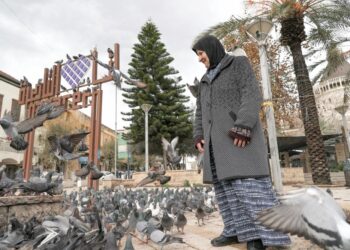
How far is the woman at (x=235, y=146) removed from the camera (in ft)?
8.05

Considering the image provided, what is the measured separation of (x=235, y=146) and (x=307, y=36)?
1176 cm

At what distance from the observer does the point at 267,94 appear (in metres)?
6.27

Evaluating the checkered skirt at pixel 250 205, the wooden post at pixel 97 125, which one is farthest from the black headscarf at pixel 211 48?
the wooden post at pixel 97 125

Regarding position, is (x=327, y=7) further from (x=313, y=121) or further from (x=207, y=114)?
(x=207, y=114)

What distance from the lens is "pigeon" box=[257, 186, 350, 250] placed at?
1.36m

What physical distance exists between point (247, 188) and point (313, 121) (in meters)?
10.3

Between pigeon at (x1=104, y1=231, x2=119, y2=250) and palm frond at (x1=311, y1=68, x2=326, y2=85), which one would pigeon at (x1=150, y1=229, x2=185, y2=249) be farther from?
palm frond at (x1=311, y1=68, x2=326, y2=85)

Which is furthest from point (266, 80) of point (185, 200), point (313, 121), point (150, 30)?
point (150, 30)

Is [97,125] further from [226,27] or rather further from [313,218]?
[313,218]

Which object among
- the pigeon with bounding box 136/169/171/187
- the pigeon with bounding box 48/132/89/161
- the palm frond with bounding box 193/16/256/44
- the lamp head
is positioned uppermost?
the palm frond with bounding box 193/16/256/44

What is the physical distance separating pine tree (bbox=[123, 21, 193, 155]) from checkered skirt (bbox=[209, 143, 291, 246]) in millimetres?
23897

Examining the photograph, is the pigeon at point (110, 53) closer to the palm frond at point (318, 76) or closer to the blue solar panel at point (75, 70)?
the blue solar panel at point (75, 70)

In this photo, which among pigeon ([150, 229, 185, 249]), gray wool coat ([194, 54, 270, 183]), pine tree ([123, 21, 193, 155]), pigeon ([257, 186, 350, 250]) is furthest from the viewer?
pine tree ([123, 21, 193, 155])

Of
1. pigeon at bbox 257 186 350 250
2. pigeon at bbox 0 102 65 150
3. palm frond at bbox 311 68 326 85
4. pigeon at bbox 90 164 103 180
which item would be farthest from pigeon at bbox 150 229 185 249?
palm frond at bbox 311 68 326 85
